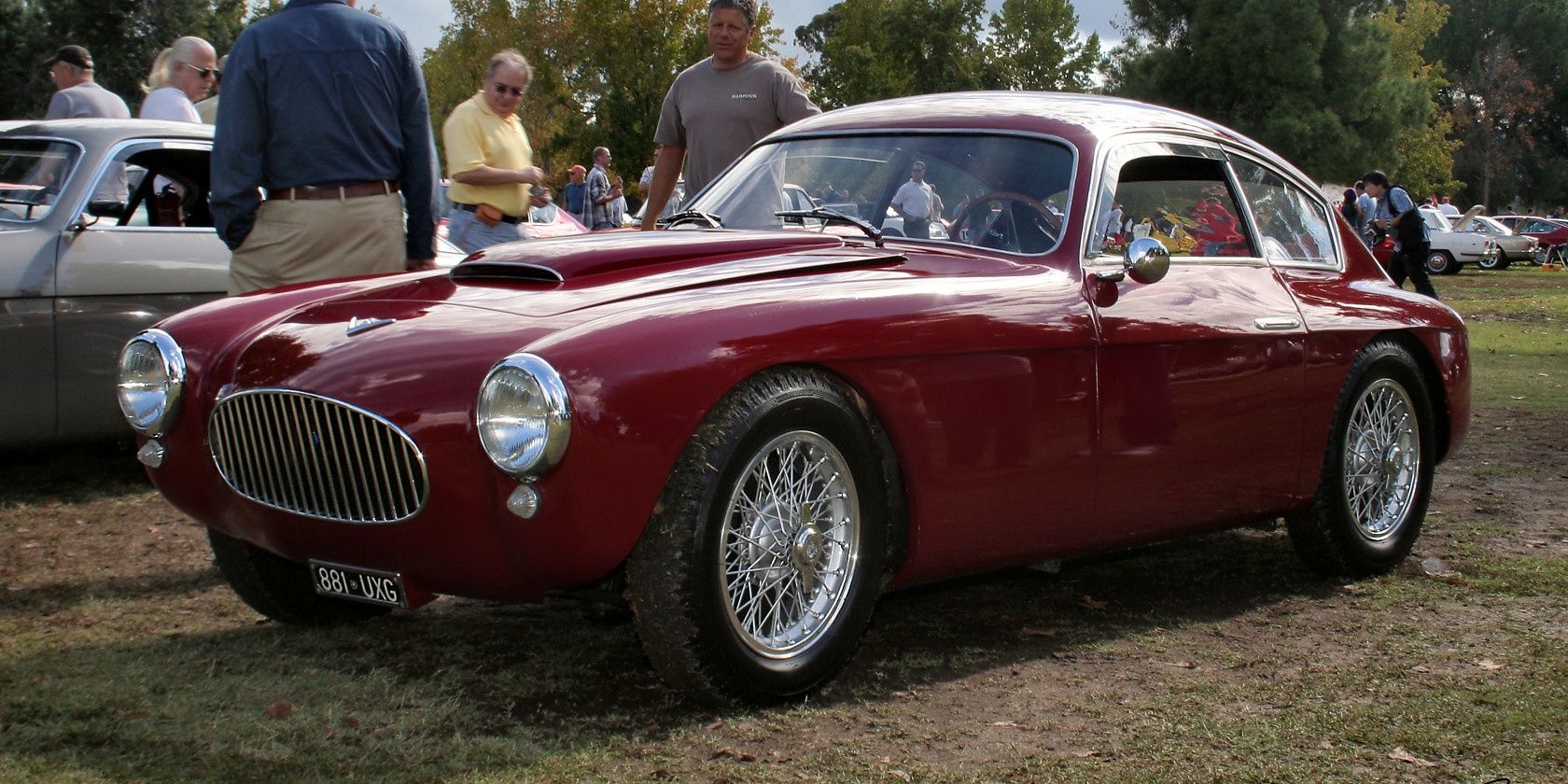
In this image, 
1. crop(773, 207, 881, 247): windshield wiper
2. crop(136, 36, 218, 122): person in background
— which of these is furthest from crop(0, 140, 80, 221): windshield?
crop(773, 207, 881, 247): windshield wiper

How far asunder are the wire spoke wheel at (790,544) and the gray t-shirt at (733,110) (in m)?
3.30

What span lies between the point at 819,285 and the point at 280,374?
132cm

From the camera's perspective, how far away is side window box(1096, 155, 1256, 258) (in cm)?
494

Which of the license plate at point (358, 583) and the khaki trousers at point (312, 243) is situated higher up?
the khaki trousers at point (312, 243)

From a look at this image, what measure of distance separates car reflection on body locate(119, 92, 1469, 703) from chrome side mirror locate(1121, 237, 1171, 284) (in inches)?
0.7

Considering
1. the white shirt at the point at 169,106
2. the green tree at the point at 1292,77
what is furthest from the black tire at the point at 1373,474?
the green tree at the point at 1292,77

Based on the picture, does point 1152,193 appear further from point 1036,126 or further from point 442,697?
point 442,697

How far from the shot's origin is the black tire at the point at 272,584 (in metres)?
4.45

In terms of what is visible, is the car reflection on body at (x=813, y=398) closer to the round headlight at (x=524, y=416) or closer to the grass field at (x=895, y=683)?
the round headlight at (x=524, y=416)

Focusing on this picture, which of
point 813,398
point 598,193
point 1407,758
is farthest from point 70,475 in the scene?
point 598,193

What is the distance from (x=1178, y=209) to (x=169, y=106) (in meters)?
5.38

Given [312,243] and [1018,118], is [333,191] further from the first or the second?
[1018,118]

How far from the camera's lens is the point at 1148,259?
14.9 ft

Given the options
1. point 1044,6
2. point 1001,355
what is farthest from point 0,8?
point 1001,355
